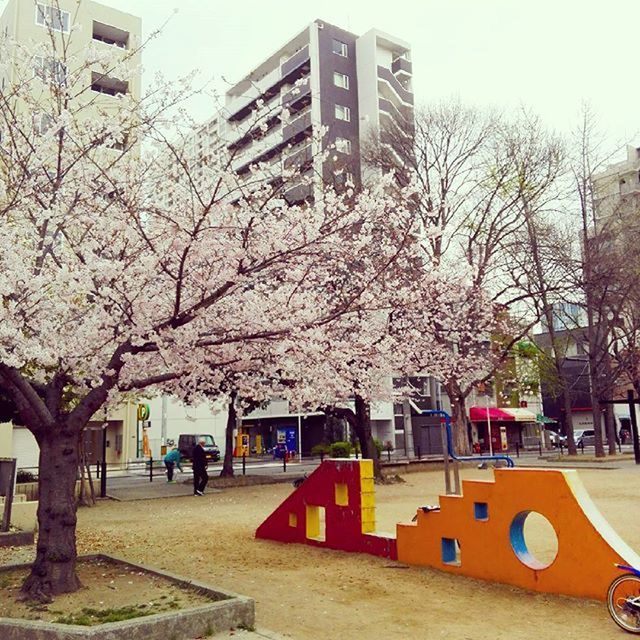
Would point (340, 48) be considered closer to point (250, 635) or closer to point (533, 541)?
point (533, 541)

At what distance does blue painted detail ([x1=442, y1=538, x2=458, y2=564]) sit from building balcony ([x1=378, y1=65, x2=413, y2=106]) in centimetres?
4739

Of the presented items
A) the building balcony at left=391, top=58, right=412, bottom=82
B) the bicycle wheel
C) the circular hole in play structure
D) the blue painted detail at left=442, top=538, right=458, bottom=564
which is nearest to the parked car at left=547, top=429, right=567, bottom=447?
the building balcony at left=391, top=58, right=412, bottom=82

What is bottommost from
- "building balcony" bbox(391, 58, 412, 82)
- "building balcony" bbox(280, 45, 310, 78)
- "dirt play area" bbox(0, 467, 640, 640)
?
"dirt play area" bbox(0, 467, 640, 640)

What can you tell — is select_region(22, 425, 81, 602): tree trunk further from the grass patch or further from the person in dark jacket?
the person in dark jacket

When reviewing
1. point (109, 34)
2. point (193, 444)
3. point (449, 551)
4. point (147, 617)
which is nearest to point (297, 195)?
point (449, 551)

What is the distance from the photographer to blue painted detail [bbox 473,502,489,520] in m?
7.66

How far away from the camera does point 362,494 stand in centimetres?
930

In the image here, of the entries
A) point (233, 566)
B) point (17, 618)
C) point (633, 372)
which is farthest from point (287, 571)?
point (633, 372)

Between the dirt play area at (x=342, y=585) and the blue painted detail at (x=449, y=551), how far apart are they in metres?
0.20

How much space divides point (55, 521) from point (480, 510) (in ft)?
15.8

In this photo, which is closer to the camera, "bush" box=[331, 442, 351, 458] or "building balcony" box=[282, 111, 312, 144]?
"building balcony" box=[282, 111, 312, 144]

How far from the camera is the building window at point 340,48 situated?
50.9 metres

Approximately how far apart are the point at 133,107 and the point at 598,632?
7676mm

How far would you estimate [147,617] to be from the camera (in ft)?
17.8
